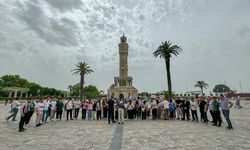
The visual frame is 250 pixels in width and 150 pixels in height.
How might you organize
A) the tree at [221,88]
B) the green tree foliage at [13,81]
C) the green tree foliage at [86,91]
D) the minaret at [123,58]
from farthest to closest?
1. the tree at [221,88]
2. the green tree foliage at [13,81]
3. the green tree foliage at [86,91]
4. the minaret at [123,58]

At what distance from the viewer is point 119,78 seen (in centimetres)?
7662

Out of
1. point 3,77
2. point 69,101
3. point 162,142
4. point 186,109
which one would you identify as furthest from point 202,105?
point 3,77

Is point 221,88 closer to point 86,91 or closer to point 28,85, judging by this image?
point 86,91

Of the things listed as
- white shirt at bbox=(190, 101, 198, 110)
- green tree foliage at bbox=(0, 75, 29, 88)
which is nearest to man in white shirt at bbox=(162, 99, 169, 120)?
white shirt at bbox=(190, 101, 198, 110)

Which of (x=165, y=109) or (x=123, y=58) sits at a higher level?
(x=123, y=58)

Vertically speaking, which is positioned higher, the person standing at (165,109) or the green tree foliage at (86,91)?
the green tree foliage at (86,91)

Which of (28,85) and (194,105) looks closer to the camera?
(194,105)

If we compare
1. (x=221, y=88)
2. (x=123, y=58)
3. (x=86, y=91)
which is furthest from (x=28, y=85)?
(x=221, y=88)

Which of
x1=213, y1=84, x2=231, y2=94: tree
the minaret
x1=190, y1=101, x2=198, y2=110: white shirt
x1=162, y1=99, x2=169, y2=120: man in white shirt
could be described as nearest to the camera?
x1=190, y1=101, x2=198, y2=110: white shirt

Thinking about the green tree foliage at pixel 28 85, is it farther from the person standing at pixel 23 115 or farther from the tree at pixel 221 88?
the tree at pixel 221 88

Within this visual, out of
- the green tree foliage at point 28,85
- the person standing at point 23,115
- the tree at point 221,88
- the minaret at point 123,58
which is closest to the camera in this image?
the person standing at point 23,115

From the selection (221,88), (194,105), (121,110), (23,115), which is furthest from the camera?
(221,88)

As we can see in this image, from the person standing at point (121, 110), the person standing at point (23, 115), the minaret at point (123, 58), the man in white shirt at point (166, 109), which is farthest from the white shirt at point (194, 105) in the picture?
the minaret at point (123, 58)

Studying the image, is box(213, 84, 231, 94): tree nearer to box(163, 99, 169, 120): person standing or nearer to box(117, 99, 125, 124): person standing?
box(163, 99, 169, 120): person standing
